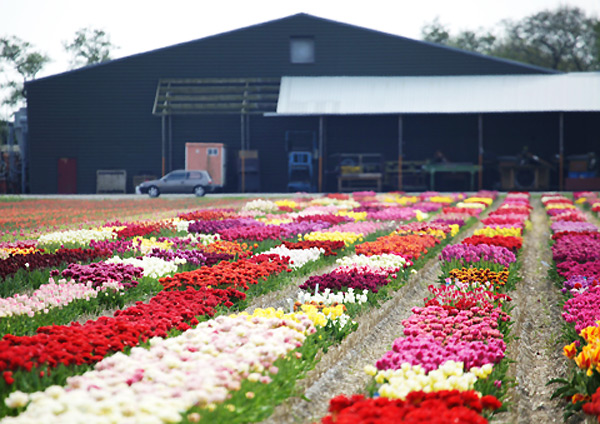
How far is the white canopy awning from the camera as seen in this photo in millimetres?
34375

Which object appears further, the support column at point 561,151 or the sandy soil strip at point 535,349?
the support column at point 561,151

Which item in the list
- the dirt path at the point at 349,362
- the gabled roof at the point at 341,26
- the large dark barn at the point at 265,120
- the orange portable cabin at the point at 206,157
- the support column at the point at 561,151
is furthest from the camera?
the gabled roof at the point at 341,26

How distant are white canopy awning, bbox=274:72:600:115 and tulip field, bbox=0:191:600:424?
874 inches

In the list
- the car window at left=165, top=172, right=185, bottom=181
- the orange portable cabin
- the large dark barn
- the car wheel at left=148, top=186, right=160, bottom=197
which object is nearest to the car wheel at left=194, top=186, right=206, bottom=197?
the car window at left=165, top=172, right=185, bottom=181

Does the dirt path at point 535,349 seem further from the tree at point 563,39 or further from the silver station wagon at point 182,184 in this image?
the tree at point 563,39

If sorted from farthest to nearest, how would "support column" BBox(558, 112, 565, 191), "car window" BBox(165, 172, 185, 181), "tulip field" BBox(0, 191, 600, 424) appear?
"car window" BBox(165, 172, 185, 181) → "support column" BBox(558, 112, 565, 191) → "tulip field" BBox(0, 191, 600, 424)

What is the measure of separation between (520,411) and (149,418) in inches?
118

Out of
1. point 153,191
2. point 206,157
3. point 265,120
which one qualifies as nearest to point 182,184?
point 153,191

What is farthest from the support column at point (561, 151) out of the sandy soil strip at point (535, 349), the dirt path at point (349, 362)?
the dirt path at point (349, 362)

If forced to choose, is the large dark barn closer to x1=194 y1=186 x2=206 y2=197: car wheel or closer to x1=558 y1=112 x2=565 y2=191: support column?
x1=558 y1=112 x2=565 y2=191: support column

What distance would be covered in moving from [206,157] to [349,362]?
3047 centimetres

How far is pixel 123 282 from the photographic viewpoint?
8.77 meters

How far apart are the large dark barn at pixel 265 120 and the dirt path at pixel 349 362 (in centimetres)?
2879

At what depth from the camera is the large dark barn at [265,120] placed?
1484 inches
